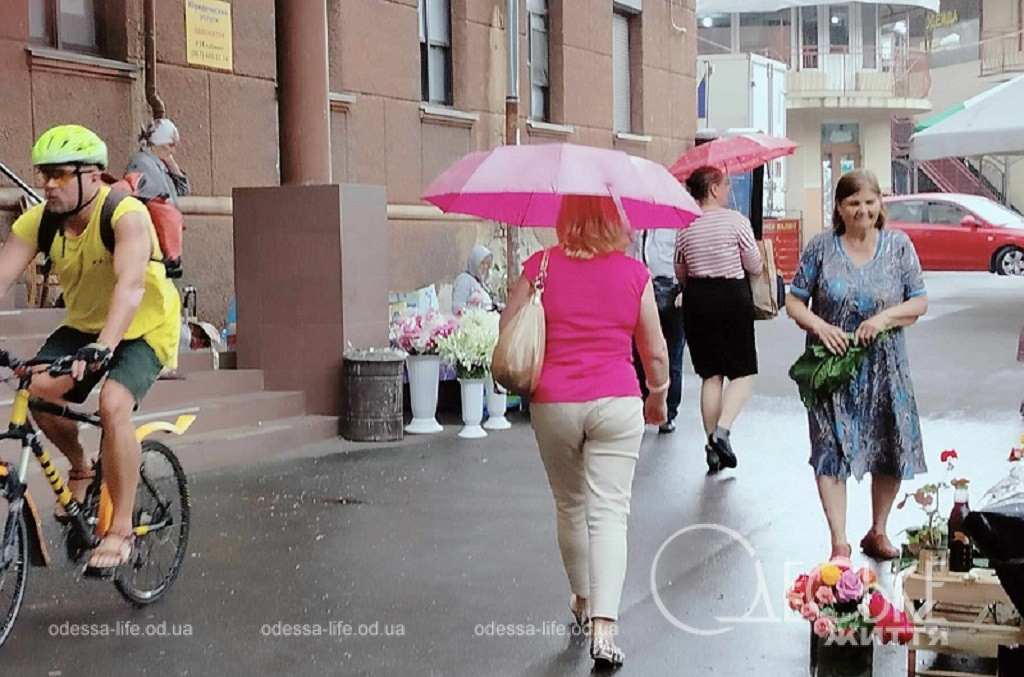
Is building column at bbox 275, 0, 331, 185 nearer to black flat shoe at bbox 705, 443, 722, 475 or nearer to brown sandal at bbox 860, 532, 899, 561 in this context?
black flat shoe at bbox 705, 443, 722, 475

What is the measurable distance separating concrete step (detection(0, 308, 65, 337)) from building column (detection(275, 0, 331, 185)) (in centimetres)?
213

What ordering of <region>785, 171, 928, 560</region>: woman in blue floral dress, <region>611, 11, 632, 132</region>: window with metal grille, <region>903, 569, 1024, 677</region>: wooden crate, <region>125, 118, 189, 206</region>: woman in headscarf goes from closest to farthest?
<region>903, 569, 1024, 677</region>: wooden crate, <region>785, 171, 928, 560</region>: woman in blue floral dress, <region>125, 118, 189, 206</region>: woman in headscarf, <region>611, 11, 632, 132</region>: window with metal grille

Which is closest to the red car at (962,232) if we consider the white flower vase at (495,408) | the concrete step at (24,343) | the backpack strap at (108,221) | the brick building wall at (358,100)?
the brick building wall at (358,100)

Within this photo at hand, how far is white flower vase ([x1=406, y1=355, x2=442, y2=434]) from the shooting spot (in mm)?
10742

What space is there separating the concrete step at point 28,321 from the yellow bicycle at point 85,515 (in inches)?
144

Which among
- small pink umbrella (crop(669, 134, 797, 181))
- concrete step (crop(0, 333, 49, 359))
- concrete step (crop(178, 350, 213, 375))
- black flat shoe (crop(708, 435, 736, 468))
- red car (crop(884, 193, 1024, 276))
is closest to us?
black flat shoe (crop(708, 435, 736, 468))

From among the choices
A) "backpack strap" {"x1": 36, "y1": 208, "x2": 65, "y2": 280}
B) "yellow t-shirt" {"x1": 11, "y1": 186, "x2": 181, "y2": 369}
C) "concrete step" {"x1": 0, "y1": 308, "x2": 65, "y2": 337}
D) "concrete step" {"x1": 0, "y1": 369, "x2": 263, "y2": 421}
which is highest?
"backpack strap" {"x1": 36, "y1": 208, "x2": 65, "y2": 280}

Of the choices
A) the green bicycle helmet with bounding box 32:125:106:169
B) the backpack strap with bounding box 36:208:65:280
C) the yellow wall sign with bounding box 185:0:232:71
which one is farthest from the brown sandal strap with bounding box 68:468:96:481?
the yellow wall sign with bounding box 185:0:232:71

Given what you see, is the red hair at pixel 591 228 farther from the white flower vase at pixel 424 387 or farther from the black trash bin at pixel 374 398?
the white flower vase at pixel 424 387

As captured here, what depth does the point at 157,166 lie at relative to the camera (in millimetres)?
10000

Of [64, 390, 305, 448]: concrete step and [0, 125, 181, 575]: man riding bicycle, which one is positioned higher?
[0, 125, 181, 575]: man riding bicycle

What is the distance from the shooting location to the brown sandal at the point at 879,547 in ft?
21.7

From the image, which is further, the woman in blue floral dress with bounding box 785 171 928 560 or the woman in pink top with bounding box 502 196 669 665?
the woman in blue floral dress with bounding box 785 171 928 560

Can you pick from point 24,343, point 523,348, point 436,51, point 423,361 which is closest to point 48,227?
point 523,348
